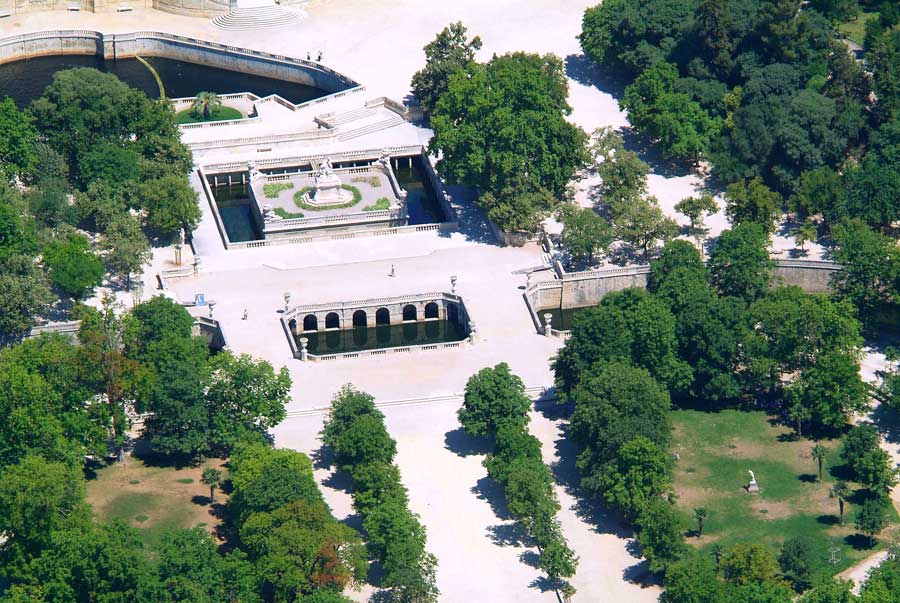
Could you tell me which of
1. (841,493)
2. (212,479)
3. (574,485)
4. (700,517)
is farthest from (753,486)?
(212,479)

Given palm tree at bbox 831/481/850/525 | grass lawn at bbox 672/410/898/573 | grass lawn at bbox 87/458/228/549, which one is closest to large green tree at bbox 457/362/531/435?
grass lawn at bbox 672/410/898/573

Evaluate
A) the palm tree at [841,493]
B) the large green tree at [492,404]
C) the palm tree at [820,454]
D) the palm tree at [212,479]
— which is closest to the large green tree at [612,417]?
the large green tree at [492,404]

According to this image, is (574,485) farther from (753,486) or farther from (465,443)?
(753,486)

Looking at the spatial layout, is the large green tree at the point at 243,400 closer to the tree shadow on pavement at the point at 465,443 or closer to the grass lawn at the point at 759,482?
the tree shadow on pavement at the point at 465,443

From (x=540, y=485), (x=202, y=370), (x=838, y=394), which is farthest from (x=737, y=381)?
(x=202, y=370)

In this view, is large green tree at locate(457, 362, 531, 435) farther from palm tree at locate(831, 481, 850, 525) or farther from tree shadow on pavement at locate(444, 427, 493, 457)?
palm tree at locate(831, 481, 850, 525)

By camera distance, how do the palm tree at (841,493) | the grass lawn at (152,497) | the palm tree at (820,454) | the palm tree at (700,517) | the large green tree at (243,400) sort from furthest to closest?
the large green tree at (243,400)
the palm tree at (820,454)
the palm tree at (841,493)
the grass lawn at (152,497)
the palm tree at (700,517)
